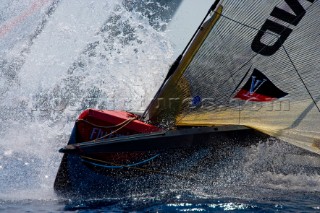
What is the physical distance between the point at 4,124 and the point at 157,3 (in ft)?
17.5

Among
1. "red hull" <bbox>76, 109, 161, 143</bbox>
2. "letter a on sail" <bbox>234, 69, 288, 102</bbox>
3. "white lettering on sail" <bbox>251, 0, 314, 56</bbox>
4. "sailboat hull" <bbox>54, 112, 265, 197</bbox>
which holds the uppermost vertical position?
"white lettering on sail" <bbox>251, 0, 314, 56</bbox>

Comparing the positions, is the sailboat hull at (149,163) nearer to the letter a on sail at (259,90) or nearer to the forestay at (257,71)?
the forestay at (257,71)

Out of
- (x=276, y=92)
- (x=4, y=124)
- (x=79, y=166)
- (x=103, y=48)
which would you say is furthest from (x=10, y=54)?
(x=276, y=92)

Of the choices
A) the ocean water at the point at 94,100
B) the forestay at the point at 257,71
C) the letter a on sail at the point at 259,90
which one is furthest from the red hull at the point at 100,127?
the letter a on sail at the point at 259,90

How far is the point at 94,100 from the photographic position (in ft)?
30.1

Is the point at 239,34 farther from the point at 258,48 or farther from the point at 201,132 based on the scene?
the point at 201,132

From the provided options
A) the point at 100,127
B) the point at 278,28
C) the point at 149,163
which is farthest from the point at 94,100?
the point at 278,28

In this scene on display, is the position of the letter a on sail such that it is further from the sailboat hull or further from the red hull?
the red hull

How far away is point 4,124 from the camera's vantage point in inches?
338

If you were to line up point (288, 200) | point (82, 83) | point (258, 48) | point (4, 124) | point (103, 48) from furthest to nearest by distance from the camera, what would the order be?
point (103, 48), point (82, 83), point (4, 124), point (258, 48), point (288, 200)

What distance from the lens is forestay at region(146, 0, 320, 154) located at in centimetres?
488

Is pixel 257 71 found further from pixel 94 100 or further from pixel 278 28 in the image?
pixel 94 100

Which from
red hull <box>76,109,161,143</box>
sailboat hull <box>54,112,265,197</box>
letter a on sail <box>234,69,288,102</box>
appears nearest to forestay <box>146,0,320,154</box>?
letter a on sail <box>234,69,288,102</box>

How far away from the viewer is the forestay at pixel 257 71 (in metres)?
4.88
